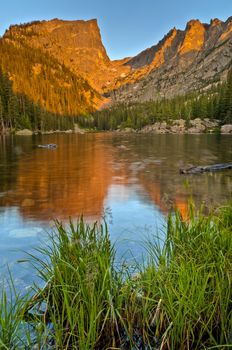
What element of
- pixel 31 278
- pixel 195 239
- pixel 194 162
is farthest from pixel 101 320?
pixel 194 162

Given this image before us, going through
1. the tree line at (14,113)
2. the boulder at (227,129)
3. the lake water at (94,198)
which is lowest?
the lake water at (94,198)

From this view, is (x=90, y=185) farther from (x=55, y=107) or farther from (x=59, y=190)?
(x=55, y=107)

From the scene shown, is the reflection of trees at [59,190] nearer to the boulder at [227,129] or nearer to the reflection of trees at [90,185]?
the reflection of trees at [90,185]

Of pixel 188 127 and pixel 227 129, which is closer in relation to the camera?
pixel 227 129

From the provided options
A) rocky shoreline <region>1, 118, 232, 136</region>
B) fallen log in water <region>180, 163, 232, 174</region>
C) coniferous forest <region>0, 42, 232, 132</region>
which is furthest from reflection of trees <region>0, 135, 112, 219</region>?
rocky shoreline <region>1, 118, 232, 136</region>

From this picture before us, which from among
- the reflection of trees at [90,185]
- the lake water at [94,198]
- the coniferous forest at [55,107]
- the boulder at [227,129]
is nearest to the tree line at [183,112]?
the coniferous forest at [55,107]

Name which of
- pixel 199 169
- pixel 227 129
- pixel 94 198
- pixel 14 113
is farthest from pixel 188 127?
pixel 94 198

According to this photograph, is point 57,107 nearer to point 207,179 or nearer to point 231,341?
point 207,179

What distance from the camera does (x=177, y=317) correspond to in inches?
152

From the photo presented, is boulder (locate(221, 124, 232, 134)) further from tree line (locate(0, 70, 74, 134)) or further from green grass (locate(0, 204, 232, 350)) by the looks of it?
green grass (locate(0, 204, 232, 350))

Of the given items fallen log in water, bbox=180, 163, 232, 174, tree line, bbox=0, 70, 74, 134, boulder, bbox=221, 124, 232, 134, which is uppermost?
tree line, bbox=0, 70, 74, 134

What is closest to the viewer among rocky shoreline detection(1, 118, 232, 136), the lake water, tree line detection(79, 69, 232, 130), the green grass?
the green grass

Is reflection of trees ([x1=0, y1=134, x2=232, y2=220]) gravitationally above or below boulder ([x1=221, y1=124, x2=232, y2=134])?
below

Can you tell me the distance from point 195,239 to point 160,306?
1.56 m
